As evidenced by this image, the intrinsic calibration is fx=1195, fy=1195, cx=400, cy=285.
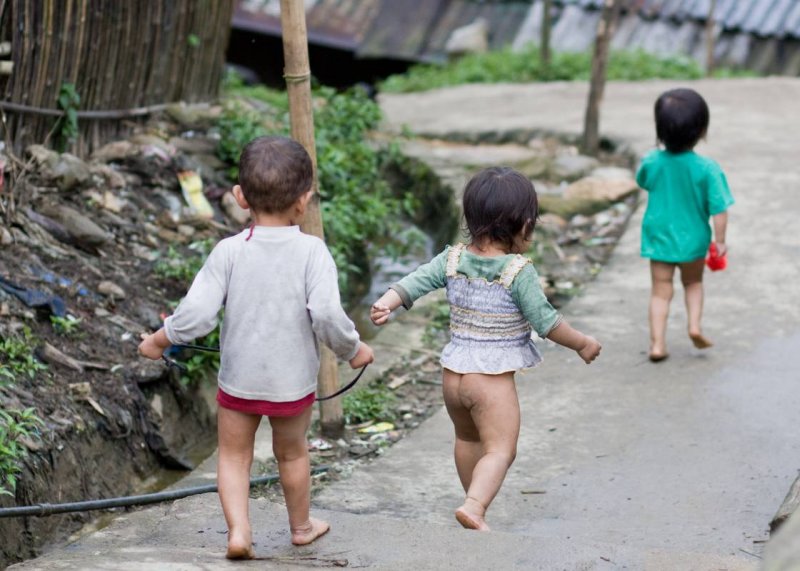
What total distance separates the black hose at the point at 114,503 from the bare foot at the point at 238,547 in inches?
27.9

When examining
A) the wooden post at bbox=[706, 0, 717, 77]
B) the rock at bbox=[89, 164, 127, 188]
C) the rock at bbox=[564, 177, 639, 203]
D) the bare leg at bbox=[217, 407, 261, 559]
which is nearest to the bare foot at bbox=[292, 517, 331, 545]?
the bare leg at bbox=[217, 407, 261, 559]

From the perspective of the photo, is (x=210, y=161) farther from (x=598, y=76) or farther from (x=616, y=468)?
(x=616, y=468)

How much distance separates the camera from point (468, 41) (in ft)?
45.8

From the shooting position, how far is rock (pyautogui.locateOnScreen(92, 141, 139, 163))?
665 centimetres

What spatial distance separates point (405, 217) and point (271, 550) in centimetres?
549

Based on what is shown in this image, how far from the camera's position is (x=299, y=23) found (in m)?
4.30

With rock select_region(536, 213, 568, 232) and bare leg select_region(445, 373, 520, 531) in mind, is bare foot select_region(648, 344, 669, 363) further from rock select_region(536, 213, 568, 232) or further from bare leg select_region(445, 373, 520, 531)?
rock select_region(536, 213, 568, 232)

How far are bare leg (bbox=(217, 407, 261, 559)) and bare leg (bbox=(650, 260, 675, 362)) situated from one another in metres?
2.55

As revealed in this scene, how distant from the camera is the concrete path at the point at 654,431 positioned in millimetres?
3961

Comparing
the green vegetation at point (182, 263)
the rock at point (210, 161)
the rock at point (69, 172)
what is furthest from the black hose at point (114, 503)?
the rock at point (210, 161)

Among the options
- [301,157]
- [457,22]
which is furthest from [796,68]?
[301,157]

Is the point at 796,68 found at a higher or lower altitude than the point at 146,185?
higher

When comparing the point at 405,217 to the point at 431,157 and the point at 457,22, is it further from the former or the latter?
the point at 457,22

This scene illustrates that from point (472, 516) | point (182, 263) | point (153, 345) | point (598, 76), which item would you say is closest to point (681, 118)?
point (472, 516)
